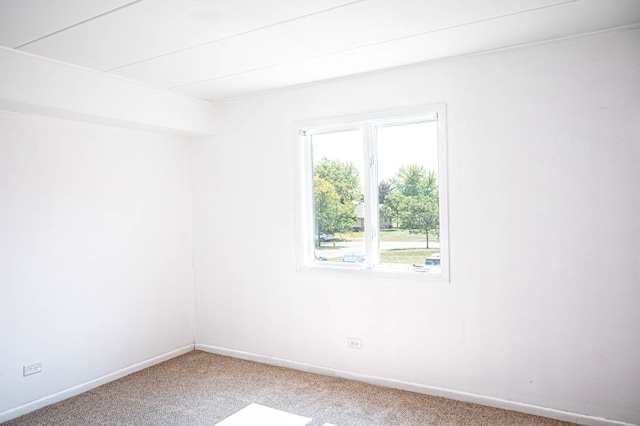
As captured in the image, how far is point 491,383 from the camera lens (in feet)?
10.9

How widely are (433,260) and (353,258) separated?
28.0 inches

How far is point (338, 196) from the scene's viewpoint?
409 centimetres

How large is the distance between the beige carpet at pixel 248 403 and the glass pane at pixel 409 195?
1.00 meters

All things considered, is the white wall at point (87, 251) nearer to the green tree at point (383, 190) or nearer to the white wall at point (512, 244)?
the white wall at point (512, 244)

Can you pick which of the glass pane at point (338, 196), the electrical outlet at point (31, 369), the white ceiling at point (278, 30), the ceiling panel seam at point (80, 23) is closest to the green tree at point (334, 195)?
the glass pane at point (338, 196)

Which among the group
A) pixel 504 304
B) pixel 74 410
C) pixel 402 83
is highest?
pixel 402 83

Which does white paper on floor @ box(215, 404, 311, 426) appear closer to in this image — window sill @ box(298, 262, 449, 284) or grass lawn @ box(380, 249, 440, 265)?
window sill @ box(298, 262, 449, 284)

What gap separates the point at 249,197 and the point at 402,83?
1750 mm

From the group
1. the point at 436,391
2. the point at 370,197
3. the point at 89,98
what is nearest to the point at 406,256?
the point at 370,197

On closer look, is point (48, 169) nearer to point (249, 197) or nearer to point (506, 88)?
point (249, 197)

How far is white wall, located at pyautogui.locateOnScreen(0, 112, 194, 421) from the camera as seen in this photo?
11.1 ft

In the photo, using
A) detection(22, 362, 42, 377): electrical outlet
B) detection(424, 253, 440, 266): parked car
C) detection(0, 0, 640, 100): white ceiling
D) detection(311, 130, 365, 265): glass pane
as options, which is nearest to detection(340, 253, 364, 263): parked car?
detection(311, 130, 365, 265): glass pane

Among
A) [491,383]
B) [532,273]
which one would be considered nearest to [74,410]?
[491,383]

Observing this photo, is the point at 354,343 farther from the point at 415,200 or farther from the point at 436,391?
the point at 415,200
